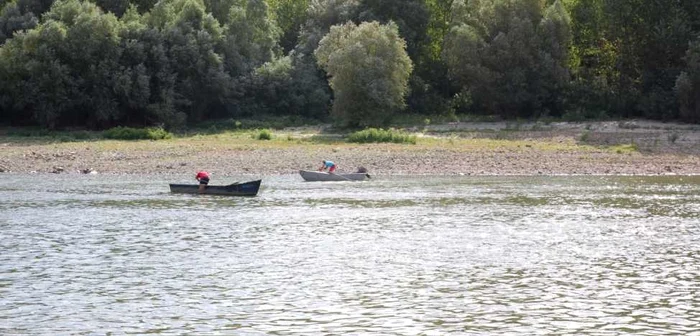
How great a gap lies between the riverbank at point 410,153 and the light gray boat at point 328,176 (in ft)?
12.4

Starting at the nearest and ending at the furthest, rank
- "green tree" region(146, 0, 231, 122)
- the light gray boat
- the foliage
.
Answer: the light gray boat → "green tree" region(146, 0, 231, 122) → the foliage

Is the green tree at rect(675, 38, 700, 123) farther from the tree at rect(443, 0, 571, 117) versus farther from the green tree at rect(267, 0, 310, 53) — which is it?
the green tree at rect(267, 0, 310, 53)

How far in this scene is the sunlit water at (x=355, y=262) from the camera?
20.4 m

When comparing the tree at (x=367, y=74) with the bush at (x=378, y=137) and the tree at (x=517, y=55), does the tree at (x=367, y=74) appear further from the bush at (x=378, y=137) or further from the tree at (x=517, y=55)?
the tree at (x=517, y=55)

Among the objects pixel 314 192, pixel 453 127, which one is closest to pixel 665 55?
pixel 453 127

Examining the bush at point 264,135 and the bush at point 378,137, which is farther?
the bush at point 264,135

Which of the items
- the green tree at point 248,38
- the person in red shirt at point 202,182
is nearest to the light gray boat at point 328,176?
the person in red shirt at point 202,182

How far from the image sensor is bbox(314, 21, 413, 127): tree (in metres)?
71.6

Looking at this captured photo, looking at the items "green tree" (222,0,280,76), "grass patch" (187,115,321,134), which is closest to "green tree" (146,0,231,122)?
"green tree" (222,0,280,76)

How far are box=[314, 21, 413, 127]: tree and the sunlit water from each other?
25611 mm

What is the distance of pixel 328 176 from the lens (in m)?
50.7

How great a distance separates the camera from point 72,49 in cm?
7394

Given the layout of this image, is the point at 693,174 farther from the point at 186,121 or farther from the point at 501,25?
the point at 186,121

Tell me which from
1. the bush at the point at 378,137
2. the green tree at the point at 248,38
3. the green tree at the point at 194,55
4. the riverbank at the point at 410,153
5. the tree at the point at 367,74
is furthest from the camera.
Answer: the green tree at the point at 248,38
